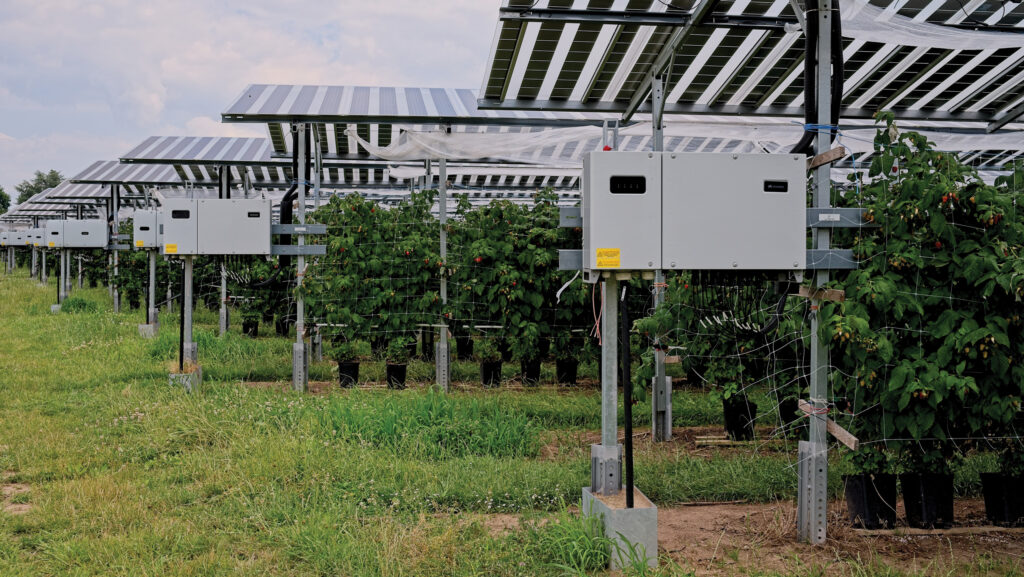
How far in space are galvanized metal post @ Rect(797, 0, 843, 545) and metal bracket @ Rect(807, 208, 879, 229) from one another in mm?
56

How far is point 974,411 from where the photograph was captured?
4.01 meters

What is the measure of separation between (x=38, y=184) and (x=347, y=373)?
6625 centimetres

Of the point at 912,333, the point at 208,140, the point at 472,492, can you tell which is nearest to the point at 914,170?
the point at 912,333

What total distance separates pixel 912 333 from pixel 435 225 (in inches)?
247

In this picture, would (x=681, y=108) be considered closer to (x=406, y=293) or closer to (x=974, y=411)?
(x=406, y=293)

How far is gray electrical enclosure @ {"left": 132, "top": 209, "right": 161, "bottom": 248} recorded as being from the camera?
1095 cm

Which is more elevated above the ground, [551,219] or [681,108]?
[681,108]

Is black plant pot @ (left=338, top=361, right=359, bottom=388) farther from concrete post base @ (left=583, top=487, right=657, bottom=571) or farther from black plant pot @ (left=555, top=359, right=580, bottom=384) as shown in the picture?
concrete post base @ (left=583, top=487, right=657, bottom=571)

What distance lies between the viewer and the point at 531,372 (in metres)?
9.40

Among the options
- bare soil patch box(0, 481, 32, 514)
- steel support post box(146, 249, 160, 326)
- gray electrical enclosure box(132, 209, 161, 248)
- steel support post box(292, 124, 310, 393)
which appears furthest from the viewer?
steel support post box(146, 249, 160, 326)

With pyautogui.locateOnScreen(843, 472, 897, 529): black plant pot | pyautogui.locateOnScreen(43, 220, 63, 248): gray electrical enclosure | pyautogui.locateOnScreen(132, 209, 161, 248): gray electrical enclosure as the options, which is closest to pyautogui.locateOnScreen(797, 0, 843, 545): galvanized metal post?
pyautogui.locateOnScreen(843, 472, 897, 529): black plant pot

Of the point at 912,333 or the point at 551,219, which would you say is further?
the point at 551,219

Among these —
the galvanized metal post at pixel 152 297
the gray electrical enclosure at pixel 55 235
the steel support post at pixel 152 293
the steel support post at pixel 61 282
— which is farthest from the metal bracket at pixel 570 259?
the steel support post at pixel 61 282

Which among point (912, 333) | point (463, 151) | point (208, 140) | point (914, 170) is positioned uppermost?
point (208, 140)
